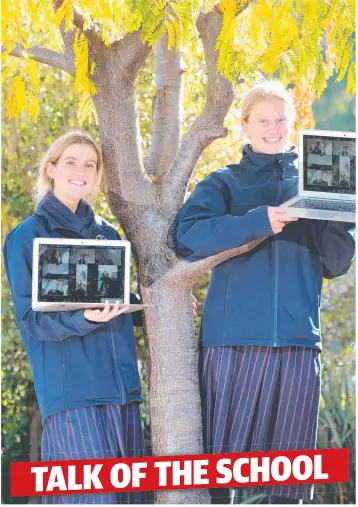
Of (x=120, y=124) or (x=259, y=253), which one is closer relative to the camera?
(x=259, y=253)

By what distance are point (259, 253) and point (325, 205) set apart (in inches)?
11.6

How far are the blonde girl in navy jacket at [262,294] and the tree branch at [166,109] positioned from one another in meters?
0.43

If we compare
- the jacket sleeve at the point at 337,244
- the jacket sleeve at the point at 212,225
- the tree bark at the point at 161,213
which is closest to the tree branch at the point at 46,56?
the tree bark at the point at 161,213

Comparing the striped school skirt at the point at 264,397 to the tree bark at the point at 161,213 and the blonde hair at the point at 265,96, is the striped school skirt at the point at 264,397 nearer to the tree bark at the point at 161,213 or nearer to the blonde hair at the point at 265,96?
the tree bark at the point at 161,213

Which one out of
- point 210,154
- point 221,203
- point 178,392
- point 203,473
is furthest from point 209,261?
point 210,154

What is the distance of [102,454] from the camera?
3.05m

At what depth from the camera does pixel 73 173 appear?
3.14 meters

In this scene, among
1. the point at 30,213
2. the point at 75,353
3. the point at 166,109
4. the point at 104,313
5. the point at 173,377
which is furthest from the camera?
the point at 30,213

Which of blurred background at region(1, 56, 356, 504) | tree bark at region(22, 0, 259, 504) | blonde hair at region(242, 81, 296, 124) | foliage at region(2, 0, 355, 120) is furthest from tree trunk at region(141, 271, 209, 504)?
blurred background at region(1, 56, 356, 504)

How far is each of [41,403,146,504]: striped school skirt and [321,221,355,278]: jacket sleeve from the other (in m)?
0.80

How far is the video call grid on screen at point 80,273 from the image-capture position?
2.96 metres

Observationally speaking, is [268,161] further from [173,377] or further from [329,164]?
[173,377]

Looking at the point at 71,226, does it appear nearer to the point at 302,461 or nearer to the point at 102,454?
the point at 102,454

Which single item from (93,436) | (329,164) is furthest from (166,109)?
(93,436)
